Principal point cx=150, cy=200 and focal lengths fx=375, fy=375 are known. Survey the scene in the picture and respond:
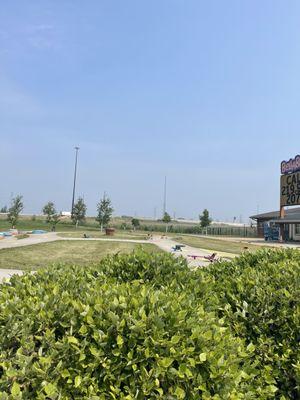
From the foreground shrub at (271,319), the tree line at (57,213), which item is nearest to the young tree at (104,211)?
the tree line at (57,213)

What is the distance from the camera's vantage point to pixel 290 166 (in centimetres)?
3838

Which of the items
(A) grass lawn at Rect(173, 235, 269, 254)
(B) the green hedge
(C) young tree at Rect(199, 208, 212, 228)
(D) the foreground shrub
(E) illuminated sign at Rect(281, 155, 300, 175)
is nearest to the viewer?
(B) the green hedge

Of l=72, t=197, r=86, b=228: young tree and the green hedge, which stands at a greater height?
l=72, t=197, r=86, b=228: young tree

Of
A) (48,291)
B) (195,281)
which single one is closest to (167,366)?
(48,291)

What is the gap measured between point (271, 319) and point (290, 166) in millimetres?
37541

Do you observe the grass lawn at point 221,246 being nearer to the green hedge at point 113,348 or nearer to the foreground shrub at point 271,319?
the foreground shrub at point 271,319

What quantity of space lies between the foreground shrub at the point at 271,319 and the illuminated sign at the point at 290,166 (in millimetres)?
36283

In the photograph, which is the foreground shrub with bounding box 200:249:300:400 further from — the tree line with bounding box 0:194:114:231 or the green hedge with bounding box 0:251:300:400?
the tree line with bounding box 0:194:114:231

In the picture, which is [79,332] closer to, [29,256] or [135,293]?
[135,293]

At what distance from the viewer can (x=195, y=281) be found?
3.74 m

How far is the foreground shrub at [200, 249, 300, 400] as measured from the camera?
3.42m

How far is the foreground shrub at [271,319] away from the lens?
342 centimetres

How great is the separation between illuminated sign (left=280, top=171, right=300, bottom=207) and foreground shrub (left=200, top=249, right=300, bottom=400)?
32.6 metres

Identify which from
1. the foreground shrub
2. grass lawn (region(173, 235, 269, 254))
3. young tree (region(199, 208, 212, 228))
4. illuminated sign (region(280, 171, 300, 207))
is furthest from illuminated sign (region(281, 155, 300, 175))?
the foreground shrub
